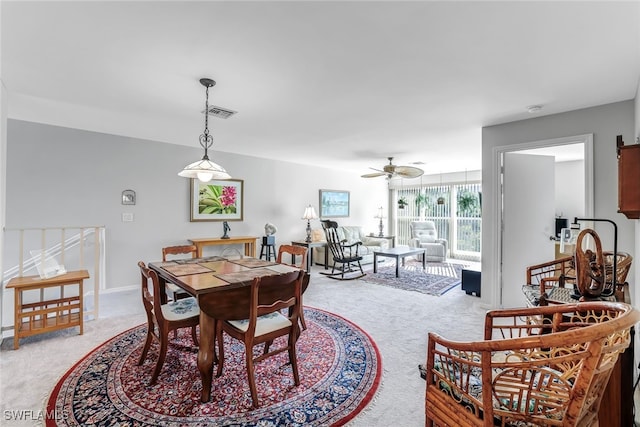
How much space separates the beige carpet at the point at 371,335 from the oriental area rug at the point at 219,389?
118mm

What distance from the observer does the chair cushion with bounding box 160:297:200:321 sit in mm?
2143

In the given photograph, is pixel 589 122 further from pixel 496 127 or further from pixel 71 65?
pixel 71 65

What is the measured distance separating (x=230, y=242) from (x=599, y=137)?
5.10 meters

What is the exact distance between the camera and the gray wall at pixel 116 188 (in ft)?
12.1

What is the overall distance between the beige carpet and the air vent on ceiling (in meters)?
2.45

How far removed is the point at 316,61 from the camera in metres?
2.13

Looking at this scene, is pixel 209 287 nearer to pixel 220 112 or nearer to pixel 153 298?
pixel 153 298

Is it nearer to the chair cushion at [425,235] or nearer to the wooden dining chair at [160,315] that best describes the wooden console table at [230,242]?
the wooden dining chair at [160,315]

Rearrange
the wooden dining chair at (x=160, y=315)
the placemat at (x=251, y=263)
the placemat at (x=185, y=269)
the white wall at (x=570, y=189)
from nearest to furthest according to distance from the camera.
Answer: the wooden dining chair at (x=160, y=315), the placemat at (x=185, y=269), the placemat at (x=251, y=263), the white wall at (x=570, y=189)

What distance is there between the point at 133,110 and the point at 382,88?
8.79 ft

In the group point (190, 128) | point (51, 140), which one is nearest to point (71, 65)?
point (190, 128)

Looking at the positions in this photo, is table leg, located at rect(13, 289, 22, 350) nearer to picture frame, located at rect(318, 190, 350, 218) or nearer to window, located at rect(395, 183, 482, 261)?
picture frame, located at rect(318, 190, 350, 218)

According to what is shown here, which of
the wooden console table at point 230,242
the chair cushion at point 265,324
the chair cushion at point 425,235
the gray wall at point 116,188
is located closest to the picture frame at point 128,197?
the gray wall at point 116,188

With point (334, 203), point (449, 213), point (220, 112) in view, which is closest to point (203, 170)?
point (220, 112)
